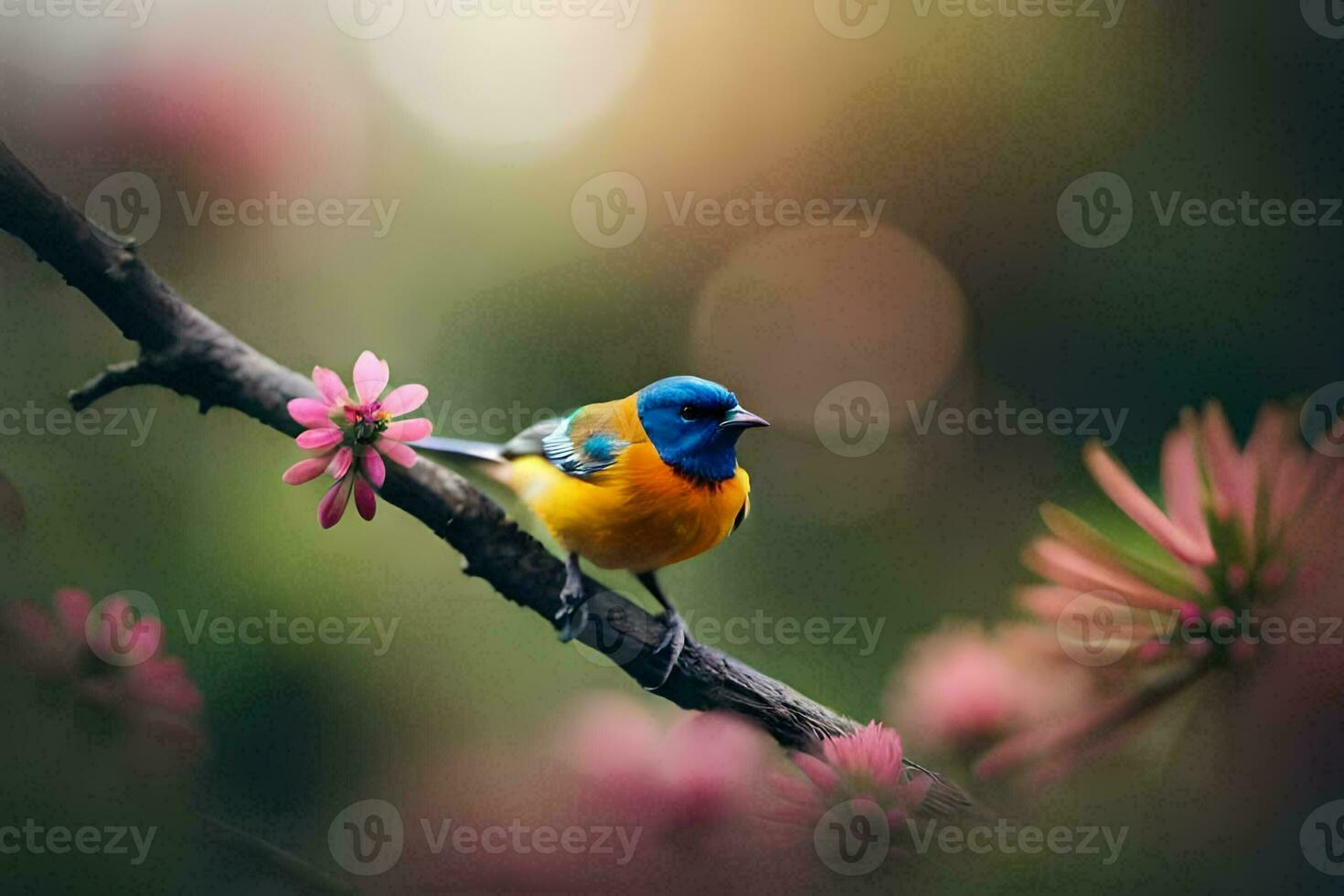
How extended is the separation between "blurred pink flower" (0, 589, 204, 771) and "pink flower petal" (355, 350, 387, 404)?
0.21m

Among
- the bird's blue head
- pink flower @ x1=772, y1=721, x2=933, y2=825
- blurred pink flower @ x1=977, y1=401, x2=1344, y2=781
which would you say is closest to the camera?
blurred pink flower @ x1=977, y1=401, x2=1344, y2=781

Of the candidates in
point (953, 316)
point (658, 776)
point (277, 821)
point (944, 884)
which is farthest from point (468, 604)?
point (953, 316)

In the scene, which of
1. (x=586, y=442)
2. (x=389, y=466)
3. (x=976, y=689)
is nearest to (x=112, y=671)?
(x=389, y=466)

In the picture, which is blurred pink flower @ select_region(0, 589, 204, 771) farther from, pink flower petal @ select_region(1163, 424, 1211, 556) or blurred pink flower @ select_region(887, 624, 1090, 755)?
pink flower petal @ select_region(1163, 424, 1211, 556)

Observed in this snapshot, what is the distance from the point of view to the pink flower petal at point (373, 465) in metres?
0.45

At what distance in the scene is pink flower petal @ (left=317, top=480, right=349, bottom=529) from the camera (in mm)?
436

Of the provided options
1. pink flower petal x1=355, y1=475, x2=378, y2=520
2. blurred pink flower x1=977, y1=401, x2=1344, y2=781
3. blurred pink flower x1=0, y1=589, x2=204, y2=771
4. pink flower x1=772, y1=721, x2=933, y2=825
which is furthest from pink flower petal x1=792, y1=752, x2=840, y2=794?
blurred pink flower x1=0, y1=589, x2=204, y2=771

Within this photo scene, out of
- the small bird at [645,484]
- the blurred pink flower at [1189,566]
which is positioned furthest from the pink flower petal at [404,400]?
the blurred pink flower at [1189,566]

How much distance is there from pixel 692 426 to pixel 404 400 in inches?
7.7

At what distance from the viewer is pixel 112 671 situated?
1.76 ft

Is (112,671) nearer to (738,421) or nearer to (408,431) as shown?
(408,431)

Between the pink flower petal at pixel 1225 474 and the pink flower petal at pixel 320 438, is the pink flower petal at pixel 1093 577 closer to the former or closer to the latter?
the pink flower petal at pixel 1225 474

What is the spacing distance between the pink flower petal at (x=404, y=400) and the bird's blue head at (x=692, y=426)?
182 mm

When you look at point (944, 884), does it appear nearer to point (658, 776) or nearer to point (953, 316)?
point (658, 776)
